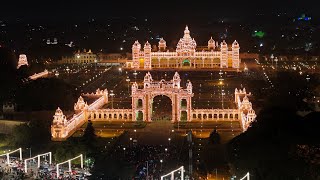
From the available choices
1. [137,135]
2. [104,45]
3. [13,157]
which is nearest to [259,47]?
[104,45]

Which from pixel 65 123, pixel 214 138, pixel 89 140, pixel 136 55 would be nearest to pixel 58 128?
pixel 65 123

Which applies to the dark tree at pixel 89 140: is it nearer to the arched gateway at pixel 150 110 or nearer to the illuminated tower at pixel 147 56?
the arched gateway at pixel 150 110

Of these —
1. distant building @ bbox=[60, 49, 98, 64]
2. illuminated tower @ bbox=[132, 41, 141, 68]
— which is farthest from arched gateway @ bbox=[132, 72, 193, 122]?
distant building @ bbox=[60, 49, 98, 64]

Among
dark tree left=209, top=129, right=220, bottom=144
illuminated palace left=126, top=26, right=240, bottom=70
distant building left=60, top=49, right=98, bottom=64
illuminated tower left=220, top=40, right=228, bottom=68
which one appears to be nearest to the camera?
dark tree left=209, top=129, right=220, bottom=144

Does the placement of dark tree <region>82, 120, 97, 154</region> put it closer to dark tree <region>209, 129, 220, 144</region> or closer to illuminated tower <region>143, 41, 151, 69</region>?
dark tree <region>209, 129, 220, 144</region>

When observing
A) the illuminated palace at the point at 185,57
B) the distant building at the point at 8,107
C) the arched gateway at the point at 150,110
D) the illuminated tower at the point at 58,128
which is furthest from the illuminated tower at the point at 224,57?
the illuminated tower at the point at 58,128

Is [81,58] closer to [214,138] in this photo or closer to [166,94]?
[166,94]
